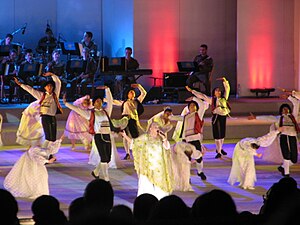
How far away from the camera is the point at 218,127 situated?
595 inches

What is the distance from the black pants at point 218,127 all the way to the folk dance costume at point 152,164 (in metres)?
4.73

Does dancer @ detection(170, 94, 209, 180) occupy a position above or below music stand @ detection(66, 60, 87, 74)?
below

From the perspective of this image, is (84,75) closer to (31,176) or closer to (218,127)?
(218,127)

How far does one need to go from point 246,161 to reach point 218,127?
120 inches

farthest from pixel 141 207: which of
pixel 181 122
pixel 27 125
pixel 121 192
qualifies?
pixel 27 125

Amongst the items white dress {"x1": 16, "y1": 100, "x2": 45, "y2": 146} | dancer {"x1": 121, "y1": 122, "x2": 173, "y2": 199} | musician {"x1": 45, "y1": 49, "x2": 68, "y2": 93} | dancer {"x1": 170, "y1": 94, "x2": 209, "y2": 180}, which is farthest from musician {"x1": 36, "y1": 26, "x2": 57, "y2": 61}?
dancer {"x1": 121, "y1": 122, "x2": 173, "y2": 199}

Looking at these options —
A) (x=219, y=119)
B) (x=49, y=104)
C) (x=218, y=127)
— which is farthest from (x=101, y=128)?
(x=219, y=119)

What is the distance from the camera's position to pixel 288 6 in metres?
21.8

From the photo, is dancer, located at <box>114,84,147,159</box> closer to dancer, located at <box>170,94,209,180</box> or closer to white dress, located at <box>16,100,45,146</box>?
white dress, located at <box>16,100,45,146</box>

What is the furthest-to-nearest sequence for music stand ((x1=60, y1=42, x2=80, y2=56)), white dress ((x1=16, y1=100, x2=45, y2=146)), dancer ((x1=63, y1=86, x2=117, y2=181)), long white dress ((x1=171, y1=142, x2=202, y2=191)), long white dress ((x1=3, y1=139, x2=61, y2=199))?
music stand ((x1=60, y1=42, x2=80, y2=56)) → white dress ((x1=16, y1=100, x2=45, y2=146)) → dancer ((x1=63, y1=86, x2=117, y2=181)) → long white dress ((x1=171, y1=142, x2=202, y2=191)) → long white dress ((x1=3, y1=139, x2=61, y2=199))

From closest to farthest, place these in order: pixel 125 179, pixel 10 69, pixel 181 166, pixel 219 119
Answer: pixel 181 166 → pixel 125 179 → pixel 219 119 → pixel 10 69

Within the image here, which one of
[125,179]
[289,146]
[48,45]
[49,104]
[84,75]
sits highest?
[48,45]

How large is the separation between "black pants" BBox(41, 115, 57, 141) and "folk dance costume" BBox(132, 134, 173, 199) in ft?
13.0

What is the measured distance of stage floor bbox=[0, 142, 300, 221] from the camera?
11.0 meters
